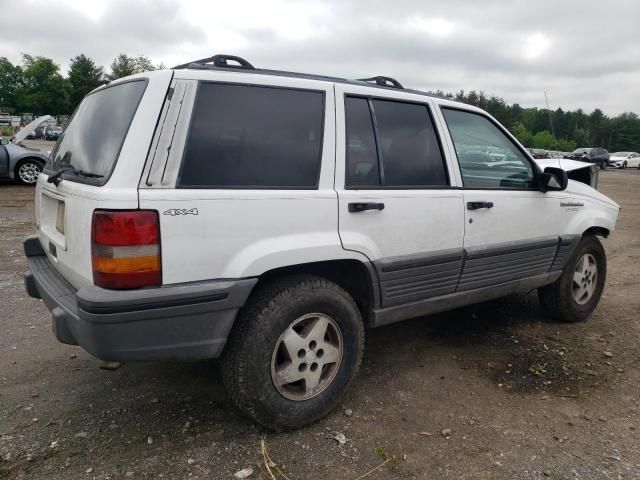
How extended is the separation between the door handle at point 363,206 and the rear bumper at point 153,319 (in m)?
0.70

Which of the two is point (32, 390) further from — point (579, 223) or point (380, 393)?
point (579, 223)

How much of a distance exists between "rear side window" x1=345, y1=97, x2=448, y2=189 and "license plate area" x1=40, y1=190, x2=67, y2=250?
1515mm

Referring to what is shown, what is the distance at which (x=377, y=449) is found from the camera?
260 centimetres

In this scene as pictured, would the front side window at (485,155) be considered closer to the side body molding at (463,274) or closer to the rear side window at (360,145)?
the side body molding at (463,274)

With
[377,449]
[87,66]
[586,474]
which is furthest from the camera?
[87,66]

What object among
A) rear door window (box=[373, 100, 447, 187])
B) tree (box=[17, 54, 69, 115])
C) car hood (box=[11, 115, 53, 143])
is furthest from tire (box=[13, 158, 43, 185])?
tree (box=[17, 54, 69, 115])

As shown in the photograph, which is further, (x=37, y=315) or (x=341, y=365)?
(x=37, y=315)

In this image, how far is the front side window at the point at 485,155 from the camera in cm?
344

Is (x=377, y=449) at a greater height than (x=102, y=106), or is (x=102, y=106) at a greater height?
(x=102, y=106)

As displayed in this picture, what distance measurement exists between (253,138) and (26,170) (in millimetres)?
12158

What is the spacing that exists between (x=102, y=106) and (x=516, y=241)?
→ 291 cm

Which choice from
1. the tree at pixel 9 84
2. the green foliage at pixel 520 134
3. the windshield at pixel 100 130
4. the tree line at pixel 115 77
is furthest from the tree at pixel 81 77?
the windshield at pixel 100 130

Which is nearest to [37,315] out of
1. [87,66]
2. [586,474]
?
[586,474]

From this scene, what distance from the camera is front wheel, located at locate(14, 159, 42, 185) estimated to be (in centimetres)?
1228
